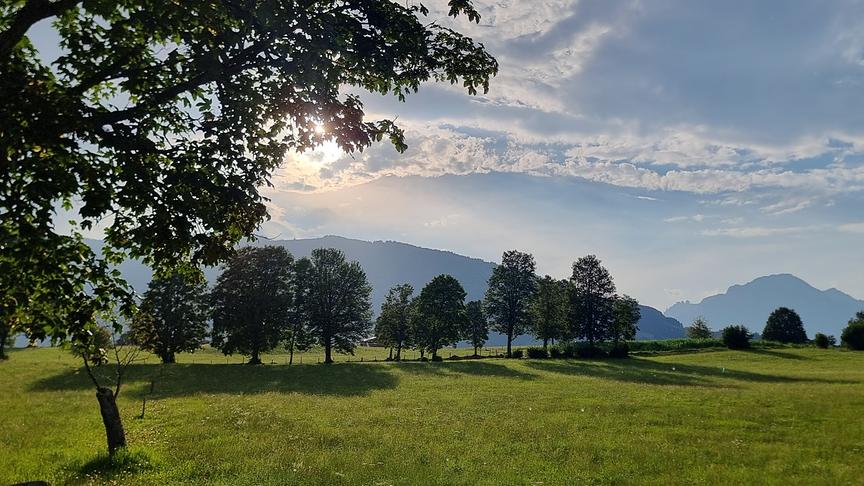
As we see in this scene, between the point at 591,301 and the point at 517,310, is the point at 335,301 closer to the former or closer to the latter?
the point at 517,310

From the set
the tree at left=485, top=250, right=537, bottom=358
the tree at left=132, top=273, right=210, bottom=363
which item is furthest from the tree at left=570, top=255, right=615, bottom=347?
the tree at left=132, top=273, right=210, bottom=363

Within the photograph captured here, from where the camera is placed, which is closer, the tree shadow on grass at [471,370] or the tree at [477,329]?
the tree shadow on grass at [471,370]

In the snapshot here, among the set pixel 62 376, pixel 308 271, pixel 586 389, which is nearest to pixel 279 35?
pixel 586 389

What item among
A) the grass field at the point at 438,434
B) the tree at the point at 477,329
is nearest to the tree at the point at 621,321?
the tree at the point at 477,329

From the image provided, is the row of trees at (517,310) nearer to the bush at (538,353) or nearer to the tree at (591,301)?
the tree at (591,301)

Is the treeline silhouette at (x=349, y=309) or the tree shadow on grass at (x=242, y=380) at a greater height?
the treeline silhouette at (x=349, y=309)

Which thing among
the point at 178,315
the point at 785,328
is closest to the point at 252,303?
the point at 178,315

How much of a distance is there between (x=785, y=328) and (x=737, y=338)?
83.9 ft

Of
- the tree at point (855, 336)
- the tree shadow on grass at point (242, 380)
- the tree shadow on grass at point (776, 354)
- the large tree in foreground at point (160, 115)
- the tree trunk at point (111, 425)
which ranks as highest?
the large tree in foreground at point (160, 115)

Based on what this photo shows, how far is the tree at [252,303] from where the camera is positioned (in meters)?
69.1

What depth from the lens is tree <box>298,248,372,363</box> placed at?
81.7 metres

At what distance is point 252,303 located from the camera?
70.5m

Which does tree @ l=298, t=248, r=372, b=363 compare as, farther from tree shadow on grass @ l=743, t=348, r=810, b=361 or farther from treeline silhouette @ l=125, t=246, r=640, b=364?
tree shadow on grass @ l=743, t=348, r=810, b=361

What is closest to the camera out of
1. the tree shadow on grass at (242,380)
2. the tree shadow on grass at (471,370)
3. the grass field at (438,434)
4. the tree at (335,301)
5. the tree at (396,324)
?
the grass field at (438,434)
